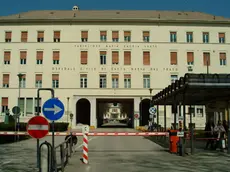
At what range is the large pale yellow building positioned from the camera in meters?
51.2

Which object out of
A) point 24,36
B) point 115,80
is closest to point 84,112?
point 115,80

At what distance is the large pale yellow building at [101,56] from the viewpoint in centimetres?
5116

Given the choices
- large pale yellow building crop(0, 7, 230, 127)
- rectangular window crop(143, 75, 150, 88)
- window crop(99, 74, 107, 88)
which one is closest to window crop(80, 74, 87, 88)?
large pale yellow building crop(0, 7, 230, 127)

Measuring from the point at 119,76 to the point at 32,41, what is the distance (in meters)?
14.8

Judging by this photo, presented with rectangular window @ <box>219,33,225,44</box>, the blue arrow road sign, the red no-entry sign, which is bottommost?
the red no-entry sign

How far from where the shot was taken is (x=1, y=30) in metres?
52.6

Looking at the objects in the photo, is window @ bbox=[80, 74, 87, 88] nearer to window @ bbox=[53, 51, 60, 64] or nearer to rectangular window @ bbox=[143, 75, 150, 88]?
window @ bbox=[53, 51, 60, 64]

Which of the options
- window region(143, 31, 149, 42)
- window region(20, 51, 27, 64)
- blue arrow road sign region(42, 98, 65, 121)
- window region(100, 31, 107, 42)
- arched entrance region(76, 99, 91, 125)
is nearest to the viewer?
blue arrow road sign region(42, 98, 65, 121)

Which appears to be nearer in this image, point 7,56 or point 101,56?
point 101,56

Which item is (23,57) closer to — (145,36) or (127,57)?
(127,57)

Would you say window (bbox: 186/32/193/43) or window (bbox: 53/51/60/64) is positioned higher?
window (bbox: 186/32/193/43)

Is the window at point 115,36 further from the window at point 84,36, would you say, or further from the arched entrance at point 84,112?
the arched entrance at point 84,112

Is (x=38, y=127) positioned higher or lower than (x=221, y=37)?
lower

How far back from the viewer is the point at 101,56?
5175cm
